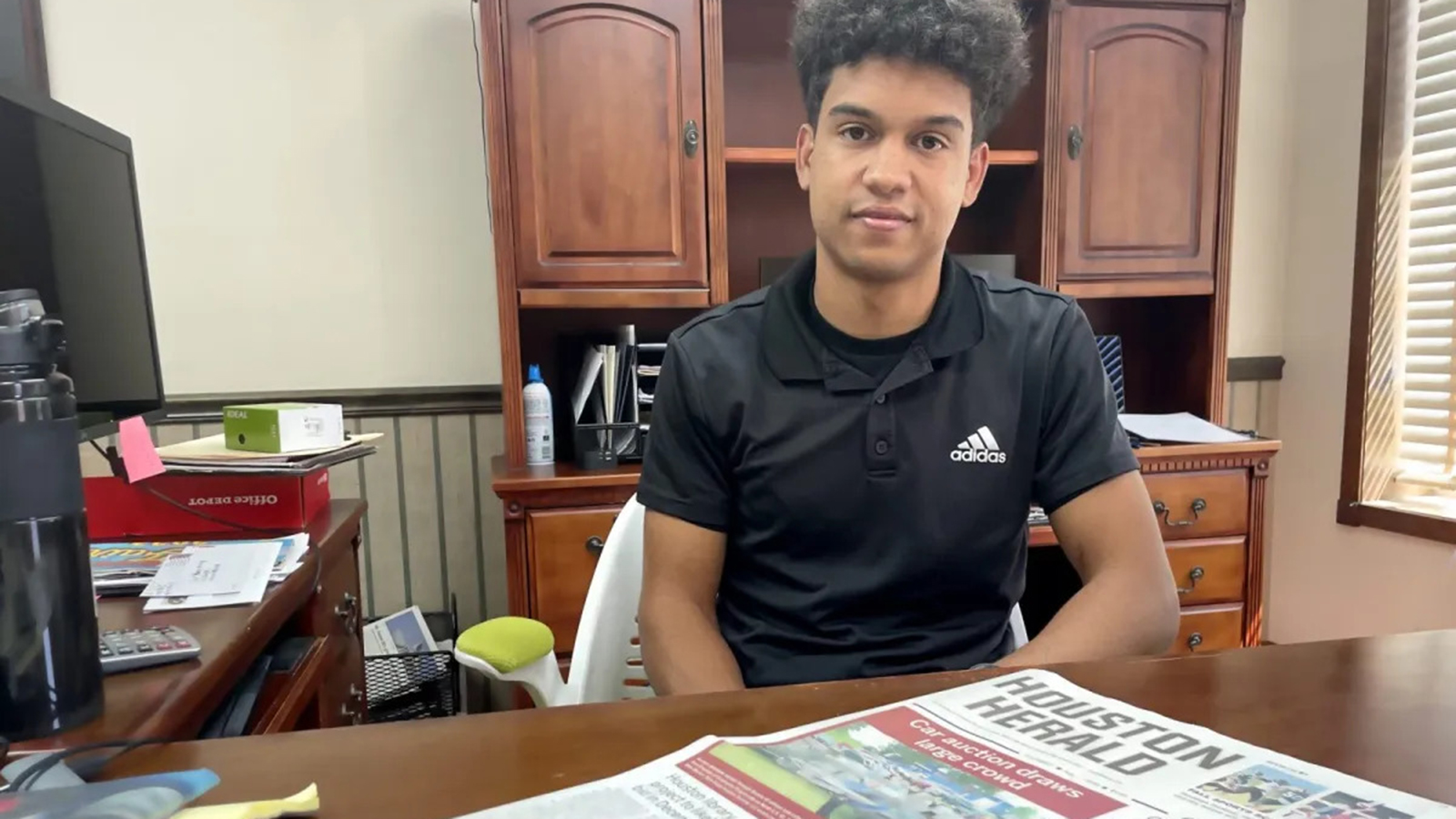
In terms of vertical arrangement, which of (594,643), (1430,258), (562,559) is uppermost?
(1430,258)

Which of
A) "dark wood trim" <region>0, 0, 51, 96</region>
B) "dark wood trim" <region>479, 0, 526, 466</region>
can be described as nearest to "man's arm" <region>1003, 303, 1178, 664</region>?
"dark wood trim" <region>479, 0, 526, 466</region>

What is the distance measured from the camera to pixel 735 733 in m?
0.56

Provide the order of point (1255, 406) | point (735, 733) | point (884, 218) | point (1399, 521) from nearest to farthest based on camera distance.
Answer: point (735, 733) → point (884, 218) → point (1399, 521) → point (1255, 406)

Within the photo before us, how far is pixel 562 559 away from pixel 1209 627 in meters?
1.56

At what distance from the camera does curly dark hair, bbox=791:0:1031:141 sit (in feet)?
3.26

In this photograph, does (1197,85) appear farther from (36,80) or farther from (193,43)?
(36,80)

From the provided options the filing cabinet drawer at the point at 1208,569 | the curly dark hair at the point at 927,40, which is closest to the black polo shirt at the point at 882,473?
the curly dark hair at the point at 927,40

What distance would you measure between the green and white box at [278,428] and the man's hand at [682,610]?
0.57 meters

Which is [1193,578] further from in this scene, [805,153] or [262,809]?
[262,809]

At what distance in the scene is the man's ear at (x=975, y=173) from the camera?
3.53 feet

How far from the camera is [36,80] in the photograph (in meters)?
1.89

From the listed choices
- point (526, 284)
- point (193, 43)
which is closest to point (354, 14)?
point (193, 43)

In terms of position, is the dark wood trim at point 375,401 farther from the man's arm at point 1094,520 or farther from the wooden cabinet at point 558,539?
the man's arm at point 1094,520

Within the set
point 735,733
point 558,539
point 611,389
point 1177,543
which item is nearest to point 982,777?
point 735,733
